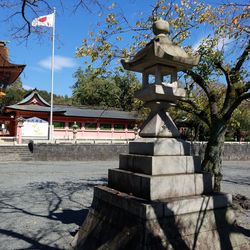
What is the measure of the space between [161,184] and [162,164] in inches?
12.9

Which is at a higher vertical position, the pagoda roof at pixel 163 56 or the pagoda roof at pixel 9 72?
the pagoda roof at pixel 9 72

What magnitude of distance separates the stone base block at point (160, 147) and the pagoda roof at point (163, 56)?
1.24 m

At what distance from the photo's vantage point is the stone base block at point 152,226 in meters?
3.98

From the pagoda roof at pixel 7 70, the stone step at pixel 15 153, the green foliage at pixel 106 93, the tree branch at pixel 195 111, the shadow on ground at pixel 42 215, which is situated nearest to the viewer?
the shadow on ground at pixel 42 215

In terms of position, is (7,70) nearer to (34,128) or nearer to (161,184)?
(34,128)

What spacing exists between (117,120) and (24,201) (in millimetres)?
27374

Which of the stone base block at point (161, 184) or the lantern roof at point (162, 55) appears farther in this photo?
the lantern roof at point (162, 55)

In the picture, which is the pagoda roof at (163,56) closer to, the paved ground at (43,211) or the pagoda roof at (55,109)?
the paved ground at (43,211)

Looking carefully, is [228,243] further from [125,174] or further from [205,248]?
[125,174]

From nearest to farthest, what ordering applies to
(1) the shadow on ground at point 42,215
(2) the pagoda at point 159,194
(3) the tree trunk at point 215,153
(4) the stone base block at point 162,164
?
(2) the pagoda at point 159,194, (4) the stone base block at point 162,164, (1) the shadow on ground at point 42,215, (3) the tree trunk at point 215,153

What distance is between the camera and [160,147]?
15.1 ft

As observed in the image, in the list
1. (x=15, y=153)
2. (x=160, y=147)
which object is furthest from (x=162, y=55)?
(x=15, y=153)

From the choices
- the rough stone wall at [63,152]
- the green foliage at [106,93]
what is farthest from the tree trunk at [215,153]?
the green foliage at [106,93]

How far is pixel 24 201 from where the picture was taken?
8719 mm
